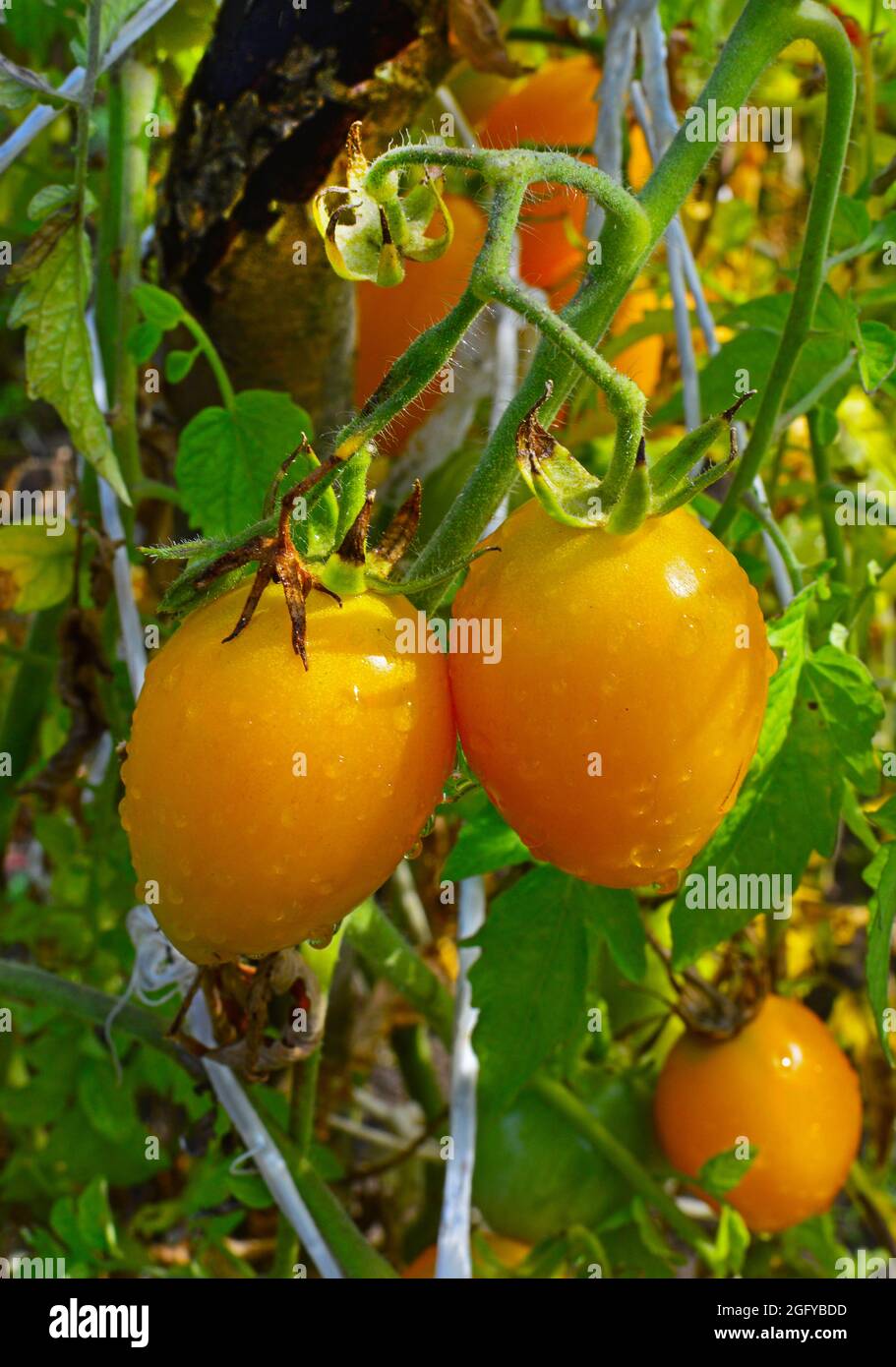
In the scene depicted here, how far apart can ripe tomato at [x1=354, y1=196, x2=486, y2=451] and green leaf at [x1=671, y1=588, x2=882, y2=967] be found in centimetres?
43

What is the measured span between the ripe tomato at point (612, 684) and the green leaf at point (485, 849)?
0.32 meters

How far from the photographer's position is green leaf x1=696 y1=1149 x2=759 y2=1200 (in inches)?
38.1

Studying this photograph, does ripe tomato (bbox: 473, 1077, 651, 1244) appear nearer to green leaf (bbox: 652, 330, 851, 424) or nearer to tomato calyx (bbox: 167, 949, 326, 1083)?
tomato calyx (bbox: 167, 949, 326, 1083)

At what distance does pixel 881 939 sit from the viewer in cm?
71

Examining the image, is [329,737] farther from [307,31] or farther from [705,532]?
[307,31]

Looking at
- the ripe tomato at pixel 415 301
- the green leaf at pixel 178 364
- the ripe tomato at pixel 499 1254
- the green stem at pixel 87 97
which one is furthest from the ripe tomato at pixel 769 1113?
the green stem at pixel 87 97

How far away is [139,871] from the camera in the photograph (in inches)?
21.5

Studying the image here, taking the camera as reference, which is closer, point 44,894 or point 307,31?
point 307,31

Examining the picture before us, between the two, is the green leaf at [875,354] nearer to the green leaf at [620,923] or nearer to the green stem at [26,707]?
the green leaf at [620,923]

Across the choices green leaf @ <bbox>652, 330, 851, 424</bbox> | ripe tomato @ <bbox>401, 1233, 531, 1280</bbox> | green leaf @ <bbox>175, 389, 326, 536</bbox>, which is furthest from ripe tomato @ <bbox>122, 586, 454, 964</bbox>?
ripe tomato @ <bbox>401, 1233, 531, 1280</bbox>

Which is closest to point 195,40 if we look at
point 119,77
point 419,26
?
point 119,77

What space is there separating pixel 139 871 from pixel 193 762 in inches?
3.0

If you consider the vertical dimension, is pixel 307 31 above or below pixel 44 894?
above
